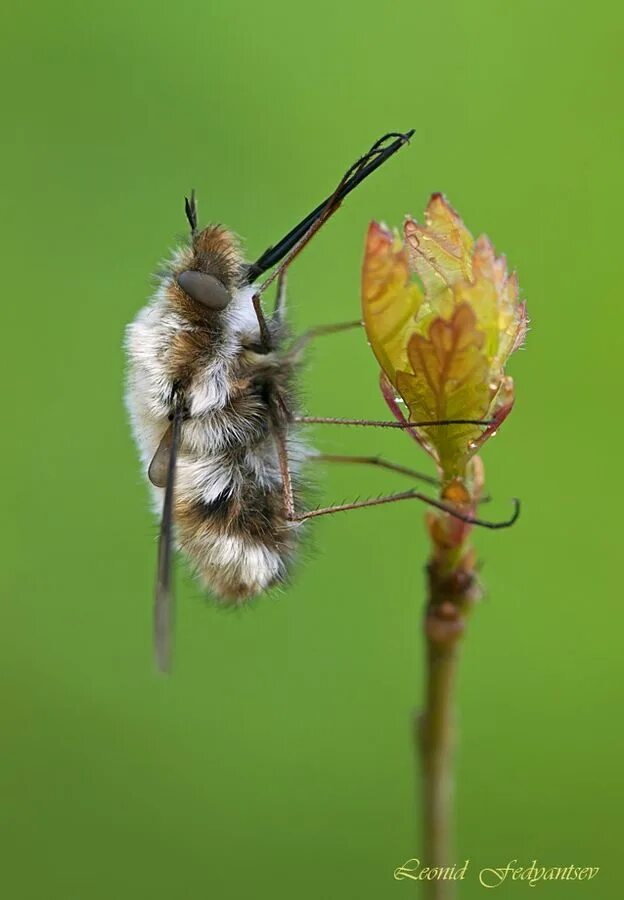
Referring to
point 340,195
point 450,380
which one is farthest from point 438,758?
point 340,195

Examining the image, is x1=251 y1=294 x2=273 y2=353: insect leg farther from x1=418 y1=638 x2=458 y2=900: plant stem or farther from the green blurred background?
the green blurred background

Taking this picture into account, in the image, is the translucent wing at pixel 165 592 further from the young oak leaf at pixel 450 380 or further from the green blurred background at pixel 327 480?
the green blurred background at pixel 327 480

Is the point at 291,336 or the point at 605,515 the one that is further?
the point at 605,515

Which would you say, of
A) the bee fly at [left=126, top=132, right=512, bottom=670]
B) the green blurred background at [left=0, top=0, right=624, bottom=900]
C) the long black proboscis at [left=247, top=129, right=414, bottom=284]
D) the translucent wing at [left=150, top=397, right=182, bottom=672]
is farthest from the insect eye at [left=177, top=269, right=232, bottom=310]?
the green blurred background at [left=0, top=0, right=624, bottom=900]

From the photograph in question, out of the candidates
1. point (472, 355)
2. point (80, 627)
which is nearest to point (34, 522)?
point (80, 627)

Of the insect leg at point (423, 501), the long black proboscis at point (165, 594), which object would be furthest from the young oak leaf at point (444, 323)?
the long black proboscis at point (165, 594)

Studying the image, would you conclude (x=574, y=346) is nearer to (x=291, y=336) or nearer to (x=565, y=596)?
(x=565, y=596)
